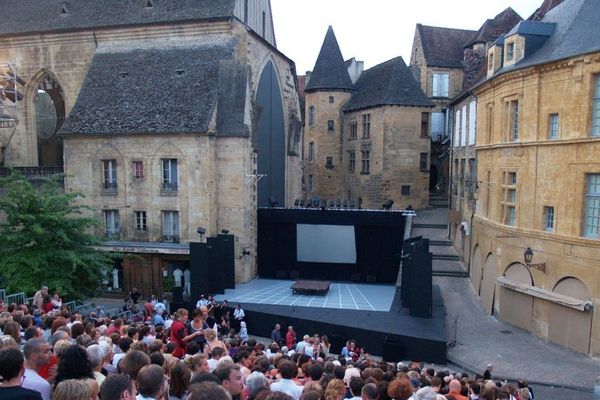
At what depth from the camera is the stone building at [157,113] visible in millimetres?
24797

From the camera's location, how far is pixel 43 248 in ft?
60.4

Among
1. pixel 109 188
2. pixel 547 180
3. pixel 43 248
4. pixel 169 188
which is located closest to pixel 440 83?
pixel 547 180

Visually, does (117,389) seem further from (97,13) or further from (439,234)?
(97,13)

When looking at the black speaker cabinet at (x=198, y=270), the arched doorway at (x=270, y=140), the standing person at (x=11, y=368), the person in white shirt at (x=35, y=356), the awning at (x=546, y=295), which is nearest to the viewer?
the standing person at (x=11, y=368)

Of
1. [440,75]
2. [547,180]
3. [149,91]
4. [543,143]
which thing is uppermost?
[440,75]

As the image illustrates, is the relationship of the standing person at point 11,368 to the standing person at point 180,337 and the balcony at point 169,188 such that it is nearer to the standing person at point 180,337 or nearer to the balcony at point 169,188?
the standing person at point 180,337

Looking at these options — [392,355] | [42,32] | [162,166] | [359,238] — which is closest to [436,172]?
[359,238]

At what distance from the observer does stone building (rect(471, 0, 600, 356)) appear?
54.0 ft

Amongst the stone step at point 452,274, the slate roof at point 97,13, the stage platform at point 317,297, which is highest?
the slate roof at point 97,13

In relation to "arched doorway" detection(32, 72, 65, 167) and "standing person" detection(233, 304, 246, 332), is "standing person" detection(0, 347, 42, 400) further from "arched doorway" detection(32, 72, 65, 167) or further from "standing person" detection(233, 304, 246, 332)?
"arched doorway" detection(32, 72, 65, 167)

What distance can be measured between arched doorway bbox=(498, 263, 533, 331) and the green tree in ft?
49.8

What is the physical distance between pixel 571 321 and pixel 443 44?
27.0 meters

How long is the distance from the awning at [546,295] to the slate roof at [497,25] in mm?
20767

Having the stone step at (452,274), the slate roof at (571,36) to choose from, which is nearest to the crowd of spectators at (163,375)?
the slate roof at (571,36)
